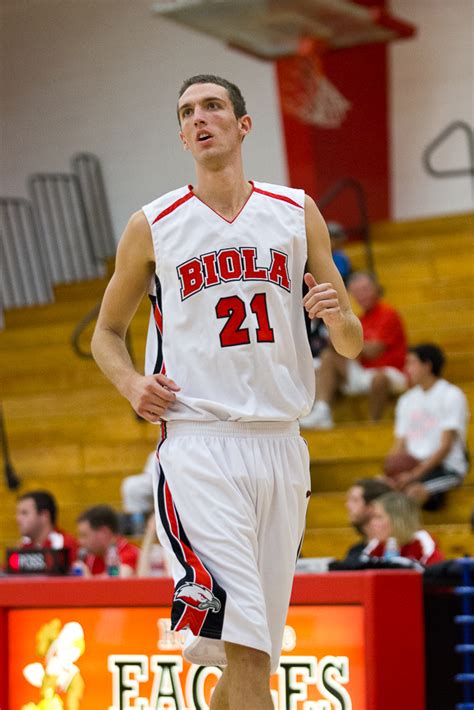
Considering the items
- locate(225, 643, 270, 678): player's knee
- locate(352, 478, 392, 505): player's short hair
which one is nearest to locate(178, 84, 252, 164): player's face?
locate(225, 643, 270, 678): player's knee

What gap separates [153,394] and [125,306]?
1.25 ft

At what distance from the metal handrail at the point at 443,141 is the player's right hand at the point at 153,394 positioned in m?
10.2

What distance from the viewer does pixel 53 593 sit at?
537cm

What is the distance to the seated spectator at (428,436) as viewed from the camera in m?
9.14

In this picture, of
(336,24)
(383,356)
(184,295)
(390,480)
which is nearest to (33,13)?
(336,24)

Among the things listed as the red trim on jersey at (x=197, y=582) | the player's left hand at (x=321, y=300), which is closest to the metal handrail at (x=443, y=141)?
the player's left hand at (x=321, y=300)

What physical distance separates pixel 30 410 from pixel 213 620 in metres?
9.75

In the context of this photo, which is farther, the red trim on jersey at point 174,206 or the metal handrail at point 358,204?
the metal handrail at point 358,204

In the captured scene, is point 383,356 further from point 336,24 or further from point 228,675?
point 228,675

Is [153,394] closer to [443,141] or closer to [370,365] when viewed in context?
[370,365]

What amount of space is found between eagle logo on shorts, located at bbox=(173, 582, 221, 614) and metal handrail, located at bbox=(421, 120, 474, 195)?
10.4 meters

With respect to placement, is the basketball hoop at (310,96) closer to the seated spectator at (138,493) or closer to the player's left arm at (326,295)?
the seated spectator at (138,493)

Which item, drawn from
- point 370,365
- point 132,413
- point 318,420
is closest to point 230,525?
point 318,420

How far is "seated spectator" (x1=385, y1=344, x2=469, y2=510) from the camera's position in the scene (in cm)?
914
